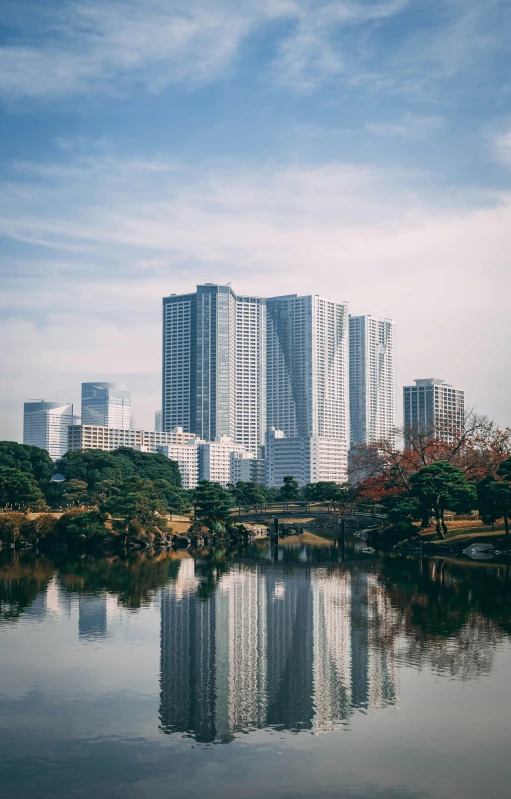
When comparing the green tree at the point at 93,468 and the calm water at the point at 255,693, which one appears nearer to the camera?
the calm water at the point at 255,693

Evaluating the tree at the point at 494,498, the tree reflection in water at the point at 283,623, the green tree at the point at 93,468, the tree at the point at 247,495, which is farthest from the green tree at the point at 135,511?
the tree at the point at 247,495

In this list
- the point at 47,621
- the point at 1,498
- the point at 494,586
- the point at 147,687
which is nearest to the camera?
the point at 147,687

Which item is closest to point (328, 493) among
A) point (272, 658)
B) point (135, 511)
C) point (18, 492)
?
point (135, 511)

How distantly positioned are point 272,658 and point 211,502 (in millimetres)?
50428

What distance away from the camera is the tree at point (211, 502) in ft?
246

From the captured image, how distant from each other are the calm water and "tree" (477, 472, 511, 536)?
1614 cm

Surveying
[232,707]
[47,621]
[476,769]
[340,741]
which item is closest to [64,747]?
[232,707]

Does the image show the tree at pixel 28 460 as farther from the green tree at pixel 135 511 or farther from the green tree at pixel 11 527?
the green tree at pixel 135 511

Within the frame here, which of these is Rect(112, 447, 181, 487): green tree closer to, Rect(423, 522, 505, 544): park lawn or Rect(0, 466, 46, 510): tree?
Rect(0, 466, 46, 510): tree

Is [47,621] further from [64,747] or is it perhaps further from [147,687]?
[64,747]

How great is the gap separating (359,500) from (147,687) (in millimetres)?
55586

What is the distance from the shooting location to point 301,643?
27594 millimetres

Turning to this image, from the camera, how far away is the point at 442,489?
59.7m

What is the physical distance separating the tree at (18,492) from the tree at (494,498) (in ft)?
128
